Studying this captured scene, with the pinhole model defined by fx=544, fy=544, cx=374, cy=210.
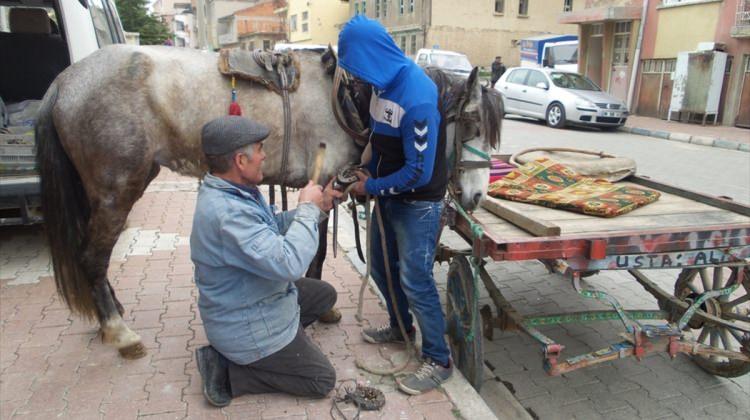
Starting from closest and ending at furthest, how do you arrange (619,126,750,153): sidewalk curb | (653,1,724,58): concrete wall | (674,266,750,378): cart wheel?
(674,266,750,378): cart wheel < (619,126,750,153): sidewalk curb < (653,1,724,58): concrete wall

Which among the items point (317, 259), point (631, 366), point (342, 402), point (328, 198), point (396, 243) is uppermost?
point (328, 198)

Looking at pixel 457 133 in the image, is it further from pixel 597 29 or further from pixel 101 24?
pixel 597 29

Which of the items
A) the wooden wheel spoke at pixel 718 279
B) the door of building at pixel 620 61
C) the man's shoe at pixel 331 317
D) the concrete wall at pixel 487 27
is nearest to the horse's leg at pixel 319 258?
the man's shoe at pixel 331 317

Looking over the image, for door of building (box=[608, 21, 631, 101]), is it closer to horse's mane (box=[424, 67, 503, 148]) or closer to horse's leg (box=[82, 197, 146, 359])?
horse's mane (box=[424, 67, 503, 148])

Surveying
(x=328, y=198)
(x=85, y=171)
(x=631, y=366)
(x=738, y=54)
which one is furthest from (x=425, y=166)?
(x=738, y=54)

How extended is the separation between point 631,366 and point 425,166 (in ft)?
7.19

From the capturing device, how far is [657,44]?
17391 mm

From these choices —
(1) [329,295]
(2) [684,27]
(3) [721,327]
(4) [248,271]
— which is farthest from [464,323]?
(2) [684,27]

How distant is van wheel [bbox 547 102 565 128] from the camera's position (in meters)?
14.6

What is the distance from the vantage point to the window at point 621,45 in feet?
61.8

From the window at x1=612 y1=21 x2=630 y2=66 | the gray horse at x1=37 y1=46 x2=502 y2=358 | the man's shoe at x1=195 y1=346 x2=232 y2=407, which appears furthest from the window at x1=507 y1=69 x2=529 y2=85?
the man's shoe at x1=195 y1=346 x2=232 y2=407

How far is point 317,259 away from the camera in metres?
3.62

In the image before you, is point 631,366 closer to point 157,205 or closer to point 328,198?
point 328,198

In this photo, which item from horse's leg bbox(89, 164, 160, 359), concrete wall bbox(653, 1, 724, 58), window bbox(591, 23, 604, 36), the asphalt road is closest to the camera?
horse's leg bbox(89, 164, 160, 359)
